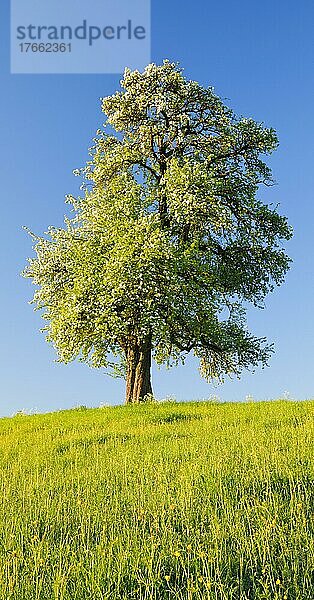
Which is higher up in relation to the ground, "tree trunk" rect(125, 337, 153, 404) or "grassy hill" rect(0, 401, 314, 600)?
"tree trunk" rect(125, 337, 153, 404)

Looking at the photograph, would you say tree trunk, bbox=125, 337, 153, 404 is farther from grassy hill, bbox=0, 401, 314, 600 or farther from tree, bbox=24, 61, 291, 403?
grassy hill, bbox=0, 401, 314, 600

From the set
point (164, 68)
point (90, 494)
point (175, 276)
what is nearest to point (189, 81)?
point (164, 68)

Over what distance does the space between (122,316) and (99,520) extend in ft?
50.5

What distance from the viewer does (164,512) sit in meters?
9.13

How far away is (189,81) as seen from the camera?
27156mm

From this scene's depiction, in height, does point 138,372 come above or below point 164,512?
above

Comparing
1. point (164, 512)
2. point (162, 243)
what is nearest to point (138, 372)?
point (162, 243)

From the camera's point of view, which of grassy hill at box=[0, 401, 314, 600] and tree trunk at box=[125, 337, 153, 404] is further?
tree trunk at box=[125, 337, 153, 404]

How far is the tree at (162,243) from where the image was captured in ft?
80.7

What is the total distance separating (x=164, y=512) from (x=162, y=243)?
15611 mm

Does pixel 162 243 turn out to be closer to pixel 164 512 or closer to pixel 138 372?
pixel 138 372

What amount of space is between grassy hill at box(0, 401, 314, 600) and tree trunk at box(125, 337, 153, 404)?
6.57 m

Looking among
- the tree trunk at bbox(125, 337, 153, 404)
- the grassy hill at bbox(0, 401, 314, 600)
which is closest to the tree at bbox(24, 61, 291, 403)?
the tree trunk at bbox(125, 337, 153, 404)

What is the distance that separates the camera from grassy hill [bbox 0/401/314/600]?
289 inches
